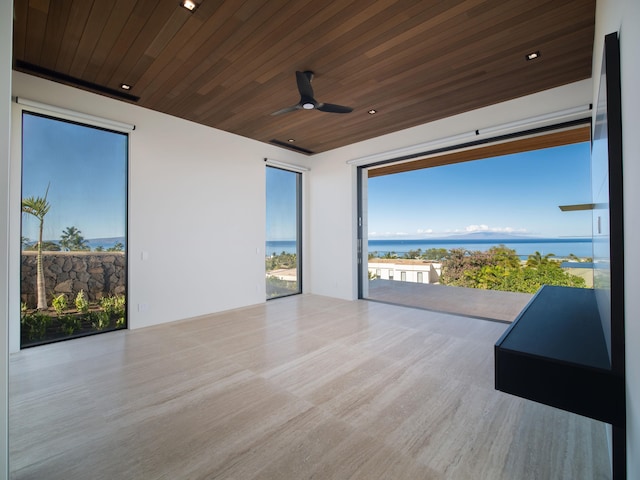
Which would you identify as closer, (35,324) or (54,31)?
(54,31)

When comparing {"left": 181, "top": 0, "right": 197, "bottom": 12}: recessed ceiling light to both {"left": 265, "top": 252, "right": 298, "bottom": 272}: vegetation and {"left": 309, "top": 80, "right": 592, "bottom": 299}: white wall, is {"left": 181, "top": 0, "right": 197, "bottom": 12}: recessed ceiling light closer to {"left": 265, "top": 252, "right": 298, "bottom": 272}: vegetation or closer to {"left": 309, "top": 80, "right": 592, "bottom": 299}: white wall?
{"left": 309, "top": 80, "right": 592, "bottom": 299}: white wall

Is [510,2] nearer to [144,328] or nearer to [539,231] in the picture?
[144,328]

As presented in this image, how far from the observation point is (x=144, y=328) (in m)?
3.93

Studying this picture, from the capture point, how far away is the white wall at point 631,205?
861mm

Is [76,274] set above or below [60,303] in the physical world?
above

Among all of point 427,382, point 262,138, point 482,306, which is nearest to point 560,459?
point 427,382

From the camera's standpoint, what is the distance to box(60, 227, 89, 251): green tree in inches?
137

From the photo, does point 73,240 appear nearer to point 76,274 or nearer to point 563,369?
point 76,274

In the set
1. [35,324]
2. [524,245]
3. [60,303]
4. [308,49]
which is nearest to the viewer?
[308,49]

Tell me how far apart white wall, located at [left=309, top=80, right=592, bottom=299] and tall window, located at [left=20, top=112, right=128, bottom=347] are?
3424 mm

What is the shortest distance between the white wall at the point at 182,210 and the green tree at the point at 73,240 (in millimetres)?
433

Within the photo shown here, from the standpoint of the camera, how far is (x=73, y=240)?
356 cm

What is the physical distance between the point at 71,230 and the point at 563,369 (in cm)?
469

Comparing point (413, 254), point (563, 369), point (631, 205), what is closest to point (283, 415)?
point (563, 369)
